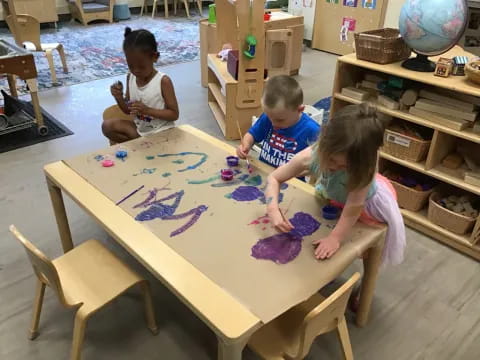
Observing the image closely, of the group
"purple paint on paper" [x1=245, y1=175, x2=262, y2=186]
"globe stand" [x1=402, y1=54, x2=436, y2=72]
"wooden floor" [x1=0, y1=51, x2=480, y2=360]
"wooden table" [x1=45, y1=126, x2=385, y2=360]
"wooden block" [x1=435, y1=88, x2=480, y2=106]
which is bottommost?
"wooden floor" [x1=0, y1=51, x2=480, y2=360]

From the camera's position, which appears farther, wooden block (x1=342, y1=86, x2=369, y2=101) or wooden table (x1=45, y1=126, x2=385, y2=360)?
wooden block (x1=342, y1=86, x2=369, y2=101)

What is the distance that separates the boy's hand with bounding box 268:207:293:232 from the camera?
47.3 inches

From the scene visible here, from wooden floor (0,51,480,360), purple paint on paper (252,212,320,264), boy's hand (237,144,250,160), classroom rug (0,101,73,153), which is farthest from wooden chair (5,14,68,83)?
purple paint on paper (252,212,320,264)

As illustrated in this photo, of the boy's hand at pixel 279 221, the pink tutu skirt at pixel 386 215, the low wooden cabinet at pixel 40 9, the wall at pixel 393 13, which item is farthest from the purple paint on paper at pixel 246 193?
the low wooden cabinet at pixel 40 9

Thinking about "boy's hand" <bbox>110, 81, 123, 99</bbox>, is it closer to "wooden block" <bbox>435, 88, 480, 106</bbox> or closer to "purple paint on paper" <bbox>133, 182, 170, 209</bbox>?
"purple paint on paper" <bbox>133, 182, 170, 209</bbox>

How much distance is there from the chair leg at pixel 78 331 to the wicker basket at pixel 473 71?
1648mm

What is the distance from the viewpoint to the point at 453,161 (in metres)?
1.98

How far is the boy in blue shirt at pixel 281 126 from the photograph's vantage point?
4.76ft

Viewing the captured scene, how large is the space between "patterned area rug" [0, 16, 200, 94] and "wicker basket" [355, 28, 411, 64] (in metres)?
2.75

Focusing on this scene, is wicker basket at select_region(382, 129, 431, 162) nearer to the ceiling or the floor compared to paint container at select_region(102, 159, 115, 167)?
nearer to the floor

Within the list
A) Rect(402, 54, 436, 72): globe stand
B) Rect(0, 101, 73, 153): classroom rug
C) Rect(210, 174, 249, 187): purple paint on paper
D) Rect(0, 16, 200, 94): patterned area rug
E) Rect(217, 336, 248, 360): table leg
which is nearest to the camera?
Rect(217, 336, 248, 360): table leg

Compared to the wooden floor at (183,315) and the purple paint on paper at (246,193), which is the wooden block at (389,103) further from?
the purple paint on paper at (246,193)

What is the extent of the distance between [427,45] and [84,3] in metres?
5.65

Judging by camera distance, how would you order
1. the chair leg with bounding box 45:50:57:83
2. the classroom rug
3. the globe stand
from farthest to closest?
the chair leg with bounding box 45:50:57:83 < the classroom rug < the globe stand
